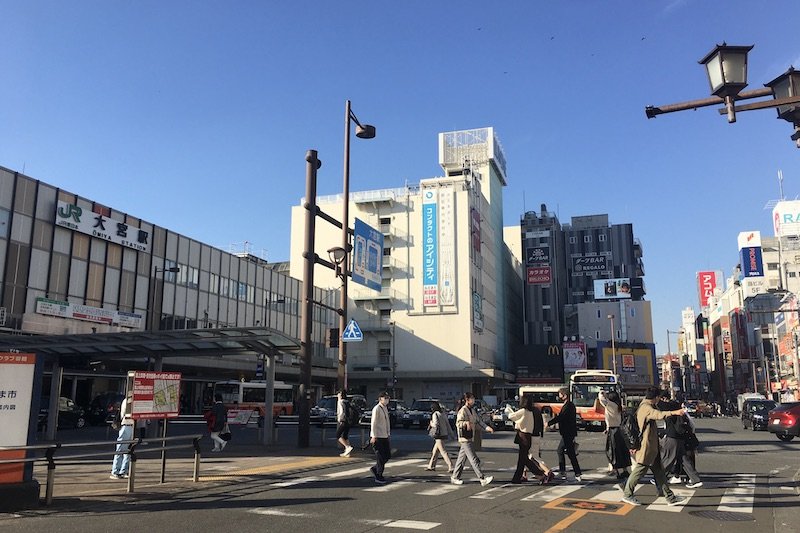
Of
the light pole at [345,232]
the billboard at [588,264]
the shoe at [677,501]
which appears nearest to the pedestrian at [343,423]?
the light pole at [345,232]

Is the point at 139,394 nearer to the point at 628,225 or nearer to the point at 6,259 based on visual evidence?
the point at 6,259

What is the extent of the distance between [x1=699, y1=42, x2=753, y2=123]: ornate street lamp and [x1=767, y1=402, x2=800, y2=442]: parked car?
2287cm

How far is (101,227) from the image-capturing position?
40.7m

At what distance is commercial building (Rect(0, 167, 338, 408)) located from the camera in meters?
35.1

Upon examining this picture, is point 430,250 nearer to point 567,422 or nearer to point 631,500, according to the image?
point 567,422

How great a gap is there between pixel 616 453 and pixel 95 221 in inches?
1489

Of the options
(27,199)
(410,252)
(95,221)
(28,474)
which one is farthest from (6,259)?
(410,252)

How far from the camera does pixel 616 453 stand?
11633mm

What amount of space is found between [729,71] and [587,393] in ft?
88.1

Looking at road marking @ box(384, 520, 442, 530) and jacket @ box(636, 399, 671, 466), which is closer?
road marking @ box(384, 520, 442, 530)

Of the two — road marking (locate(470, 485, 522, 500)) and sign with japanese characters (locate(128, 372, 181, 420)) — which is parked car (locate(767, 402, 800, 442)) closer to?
road marking (locate(470, 485, 522, 500))

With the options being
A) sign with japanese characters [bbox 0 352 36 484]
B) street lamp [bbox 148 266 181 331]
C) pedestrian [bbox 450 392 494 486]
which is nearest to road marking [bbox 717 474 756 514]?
pedestrian [bbox 450 392 494 486]

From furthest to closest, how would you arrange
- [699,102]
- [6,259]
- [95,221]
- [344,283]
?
[95,221]
[6,259]
[344,283]
[699,102]

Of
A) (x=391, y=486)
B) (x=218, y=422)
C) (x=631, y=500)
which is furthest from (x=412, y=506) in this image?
(x=218, y=422)
